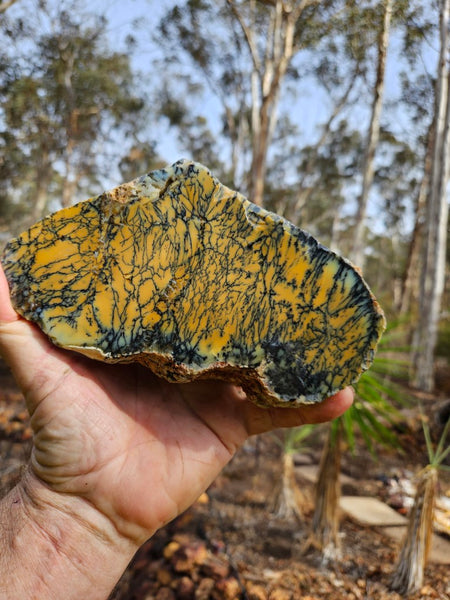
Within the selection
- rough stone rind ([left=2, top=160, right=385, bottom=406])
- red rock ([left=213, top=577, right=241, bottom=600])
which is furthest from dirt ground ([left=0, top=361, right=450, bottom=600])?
rough stone rind ([left=2, top=160, right=385, bottom=406])

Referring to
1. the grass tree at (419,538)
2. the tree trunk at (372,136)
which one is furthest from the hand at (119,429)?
the tree trunk at (372,136)

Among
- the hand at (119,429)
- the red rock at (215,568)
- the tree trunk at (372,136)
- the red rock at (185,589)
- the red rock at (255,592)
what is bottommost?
the red rock at (185,589)

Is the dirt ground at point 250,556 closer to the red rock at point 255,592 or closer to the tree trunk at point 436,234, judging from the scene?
the red rock at point 255,592

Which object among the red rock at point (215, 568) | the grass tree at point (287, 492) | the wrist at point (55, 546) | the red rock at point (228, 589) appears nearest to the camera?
the wrist at point (55, 546)

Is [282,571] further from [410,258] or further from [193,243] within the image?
[410,258]

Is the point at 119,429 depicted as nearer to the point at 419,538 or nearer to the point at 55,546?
the point at 55,546

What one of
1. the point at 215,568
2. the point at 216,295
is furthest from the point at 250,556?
the point at 216,295

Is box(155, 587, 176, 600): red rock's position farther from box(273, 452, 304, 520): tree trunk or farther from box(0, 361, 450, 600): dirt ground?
box(273, 452, 304, 520): tree trunk
